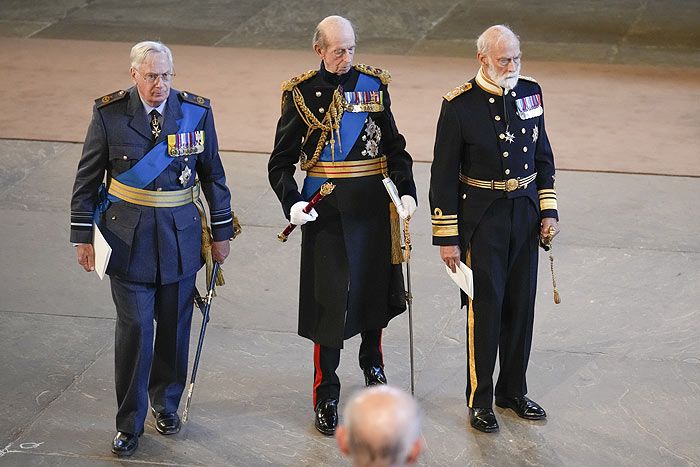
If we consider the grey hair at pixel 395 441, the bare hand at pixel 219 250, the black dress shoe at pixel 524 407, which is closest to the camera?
the grey hair at pixel 395 441

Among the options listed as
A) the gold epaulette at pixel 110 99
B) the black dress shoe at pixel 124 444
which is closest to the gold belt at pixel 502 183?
the gold epaulette at pixel 110 99

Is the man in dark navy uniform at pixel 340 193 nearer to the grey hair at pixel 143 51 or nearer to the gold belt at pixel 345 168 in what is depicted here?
the gold belt at pixel 345 168

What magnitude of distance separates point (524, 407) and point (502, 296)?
474mm

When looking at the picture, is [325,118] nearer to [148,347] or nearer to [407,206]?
[407,206]

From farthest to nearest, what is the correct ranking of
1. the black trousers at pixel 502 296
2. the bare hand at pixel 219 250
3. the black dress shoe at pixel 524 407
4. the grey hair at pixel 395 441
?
1. the black dress shoe at pixel 524 407
2. the bare hand at pixel 219 250
3. the black trousers at pixel 502 296
4. the grey hair at pixel 395 441

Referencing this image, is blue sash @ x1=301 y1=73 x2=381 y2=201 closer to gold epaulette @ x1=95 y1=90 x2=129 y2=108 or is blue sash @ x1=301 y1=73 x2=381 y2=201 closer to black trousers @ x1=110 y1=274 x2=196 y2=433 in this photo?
black trousers @ x1=110 y1=274 x2=196 y2=433

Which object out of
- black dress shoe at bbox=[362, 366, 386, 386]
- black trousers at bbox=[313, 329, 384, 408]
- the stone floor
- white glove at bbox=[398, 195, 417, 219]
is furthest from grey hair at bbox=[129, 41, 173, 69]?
black dress shoe at bbox=[362, 366, 386, 386]

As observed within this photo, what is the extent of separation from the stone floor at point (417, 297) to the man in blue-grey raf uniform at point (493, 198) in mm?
342

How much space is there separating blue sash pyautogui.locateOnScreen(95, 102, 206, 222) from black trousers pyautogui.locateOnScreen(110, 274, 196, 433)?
0.36 metres

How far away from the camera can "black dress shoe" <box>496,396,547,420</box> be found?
465cm

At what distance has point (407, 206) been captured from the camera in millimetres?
4430

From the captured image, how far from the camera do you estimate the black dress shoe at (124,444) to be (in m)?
4.41

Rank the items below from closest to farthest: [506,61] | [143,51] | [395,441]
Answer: [395,441] < [143,51] < [506,61]

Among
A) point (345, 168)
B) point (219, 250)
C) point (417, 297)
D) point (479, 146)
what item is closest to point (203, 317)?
point (219, 250)
